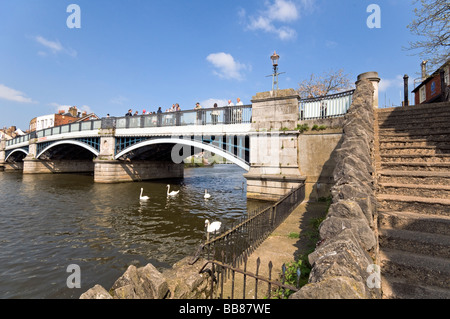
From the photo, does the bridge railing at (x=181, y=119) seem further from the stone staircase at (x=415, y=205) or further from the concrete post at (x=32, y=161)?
the concrete post at (x=32, y=161)

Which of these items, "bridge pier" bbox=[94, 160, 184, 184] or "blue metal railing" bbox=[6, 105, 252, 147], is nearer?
"blue metal railing" bbox=[6, 105, 252, 147]

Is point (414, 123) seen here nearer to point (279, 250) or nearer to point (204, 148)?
point (279, 250)

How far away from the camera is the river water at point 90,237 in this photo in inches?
221

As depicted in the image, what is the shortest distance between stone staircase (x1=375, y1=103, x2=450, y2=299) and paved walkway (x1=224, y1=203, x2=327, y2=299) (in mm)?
1560

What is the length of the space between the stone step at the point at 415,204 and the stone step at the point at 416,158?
72.8 inches

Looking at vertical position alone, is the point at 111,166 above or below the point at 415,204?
above

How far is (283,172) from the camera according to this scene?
41.2 feet

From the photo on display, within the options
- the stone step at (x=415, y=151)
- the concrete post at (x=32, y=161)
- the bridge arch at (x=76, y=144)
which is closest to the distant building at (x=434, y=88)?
the stone step at (x=415, y=151)

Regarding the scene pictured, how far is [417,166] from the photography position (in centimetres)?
530

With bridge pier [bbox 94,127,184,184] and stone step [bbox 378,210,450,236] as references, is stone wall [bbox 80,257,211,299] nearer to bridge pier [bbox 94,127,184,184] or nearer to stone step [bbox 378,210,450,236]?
stone step [bbox 378,210,450,236]

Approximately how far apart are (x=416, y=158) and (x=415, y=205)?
231cm

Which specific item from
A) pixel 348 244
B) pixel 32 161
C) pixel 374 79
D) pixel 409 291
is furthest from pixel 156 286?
pixel 32 161

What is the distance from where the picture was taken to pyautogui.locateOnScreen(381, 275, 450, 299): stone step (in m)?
2.54

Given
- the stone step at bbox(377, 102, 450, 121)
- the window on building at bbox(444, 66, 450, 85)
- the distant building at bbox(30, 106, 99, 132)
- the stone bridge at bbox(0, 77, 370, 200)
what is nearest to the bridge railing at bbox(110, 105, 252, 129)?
the stone bridge at bbox(0, 77, 370, 200)
